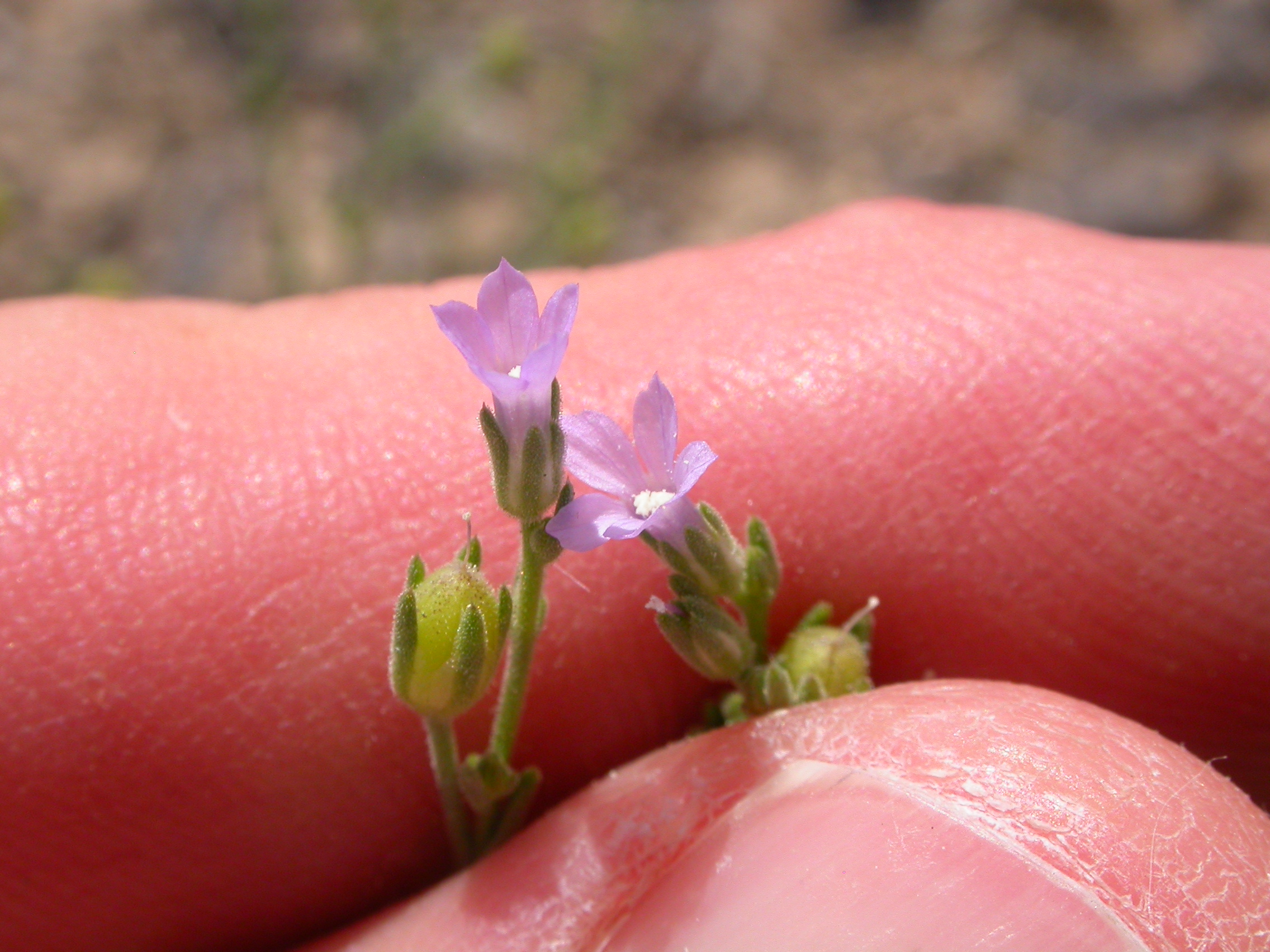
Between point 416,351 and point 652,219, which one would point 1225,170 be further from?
point 416,351

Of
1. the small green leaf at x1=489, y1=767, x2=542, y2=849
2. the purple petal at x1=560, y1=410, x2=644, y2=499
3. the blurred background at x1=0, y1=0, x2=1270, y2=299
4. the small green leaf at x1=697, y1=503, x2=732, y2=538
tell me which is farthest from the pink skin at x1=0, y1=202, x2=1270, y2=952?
the blurred background at x1=0, y1=0, x2=1270, y2=299

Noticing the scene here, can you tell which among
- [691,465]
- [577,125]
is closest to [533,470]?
[691,465]

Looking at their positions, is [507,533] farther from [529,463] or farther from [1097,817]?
[1097,817]

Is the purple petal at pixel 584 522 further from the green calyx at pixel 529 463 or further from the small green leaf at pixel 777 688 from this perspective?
the small green leaf at pixel 777 688

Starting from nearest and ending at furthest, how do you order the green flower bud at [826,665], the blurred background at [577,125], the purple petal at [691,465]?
the purple petal at [691,465] → the green flower bud at [826,665] → the blurred background at [577,125]

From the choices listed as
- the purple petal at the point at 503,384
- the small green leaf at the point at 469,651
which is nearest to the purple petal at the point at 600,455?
the purple petal at the point at 503,384

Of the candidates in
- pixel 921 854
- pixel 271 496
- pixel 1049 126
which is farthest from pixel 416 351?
pixel 1049 126

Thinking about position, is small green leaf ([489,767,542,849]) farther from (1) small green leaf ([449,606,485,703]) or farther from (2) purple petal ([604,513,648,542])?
(2) purple petal ([604,513,648,542])
